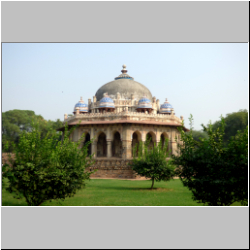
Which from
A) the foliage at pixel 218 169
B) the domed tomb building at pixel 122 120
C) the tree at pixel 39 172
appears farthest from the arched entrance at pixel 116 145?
the foliage at pixel 218 169

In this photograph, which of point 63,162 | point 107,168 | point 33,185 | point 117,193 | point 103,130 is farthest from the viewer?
point 103,130

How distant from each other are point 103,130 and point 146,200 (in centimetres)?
1477

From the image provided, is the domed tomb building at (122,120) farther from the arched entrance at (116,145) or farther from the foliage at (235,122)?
the foliage at (235,122)

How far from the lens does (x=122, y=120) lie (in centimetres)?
2367

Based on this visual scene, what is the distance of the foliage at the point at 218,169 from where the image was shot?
6.67 m

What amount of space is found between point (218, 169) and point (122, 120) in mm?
16965

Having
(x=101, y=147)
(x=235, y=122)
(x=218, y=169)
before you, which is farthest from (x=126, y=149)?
(x=218, y=169)

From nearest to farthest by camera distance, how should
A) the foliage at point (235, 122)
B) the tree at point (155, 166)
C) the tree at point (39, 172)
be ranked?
the tree at point (39, 172), the tree at point (155, 166), the foliage at point (235, 122)

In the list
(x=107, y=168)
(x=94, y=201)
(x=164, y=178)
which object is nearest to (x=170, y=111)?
(x=107, y=168)

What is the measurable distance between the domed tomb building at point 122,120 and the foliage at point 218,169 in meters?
13.9

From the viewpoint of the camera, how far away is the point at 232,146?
685cm

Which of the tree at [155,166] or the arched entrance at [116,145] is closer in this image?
the tree at [155,166]

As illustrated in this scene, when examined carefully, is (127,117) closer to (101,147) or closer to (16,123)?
(101,147)

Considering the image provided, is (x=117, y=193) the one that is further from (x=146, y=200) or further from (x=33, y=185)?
(x=33, y=185)
